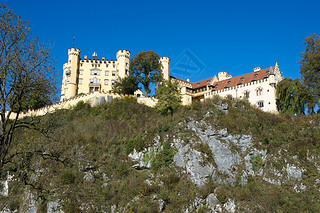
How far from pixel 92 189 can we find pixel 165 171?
7.83 metres

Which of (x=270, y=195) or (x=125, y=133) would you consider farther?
(x=125, y=133)

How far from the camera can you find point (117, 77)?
6075cm

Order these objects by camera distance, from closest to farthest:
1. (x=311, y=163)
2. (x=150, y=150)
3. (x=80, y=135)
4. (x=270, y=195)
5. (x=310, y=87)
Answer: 1. (x=270, y=195)
2. (x=311, y=163)
3. (x=150, y=150)
4. (x=80, y=135)
5. (x=310, y=87)

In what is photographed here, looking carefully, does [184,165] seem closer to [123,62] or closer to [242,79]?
[242,79]

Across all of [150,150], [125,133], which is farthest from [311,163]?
[125,133]

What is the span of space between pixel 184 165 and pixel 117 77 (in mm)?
32377

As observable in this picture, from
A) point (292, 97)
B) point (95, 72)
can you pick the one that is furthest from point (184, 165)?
point (95, 72)

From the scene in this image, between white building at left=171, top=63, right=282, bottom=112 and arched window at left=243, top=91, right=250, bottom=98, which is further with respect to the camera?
arched window at left=243, top=91, right=250, bottom=98

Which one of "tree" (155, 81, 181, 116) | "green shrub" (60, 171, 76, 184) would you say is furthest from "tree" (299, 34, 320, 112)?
"green shrub" (60, 171, 76, 184)

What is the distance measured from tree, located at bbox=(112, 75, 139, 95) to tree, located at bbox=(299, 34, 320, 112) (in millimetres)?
→ 26935

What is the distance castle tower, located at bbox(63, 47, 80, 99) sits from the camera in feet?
192

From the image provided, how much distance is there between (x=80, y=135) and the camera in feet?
123

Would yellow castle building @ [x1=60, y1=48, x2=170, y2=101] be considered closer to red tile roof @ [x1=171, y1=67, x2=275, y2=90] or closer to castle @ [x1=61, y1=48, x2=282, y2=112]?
castle @ [x1=61, y1=48, x2=282, y2=112]

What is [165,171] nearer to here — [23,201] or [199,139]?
[199,139]
